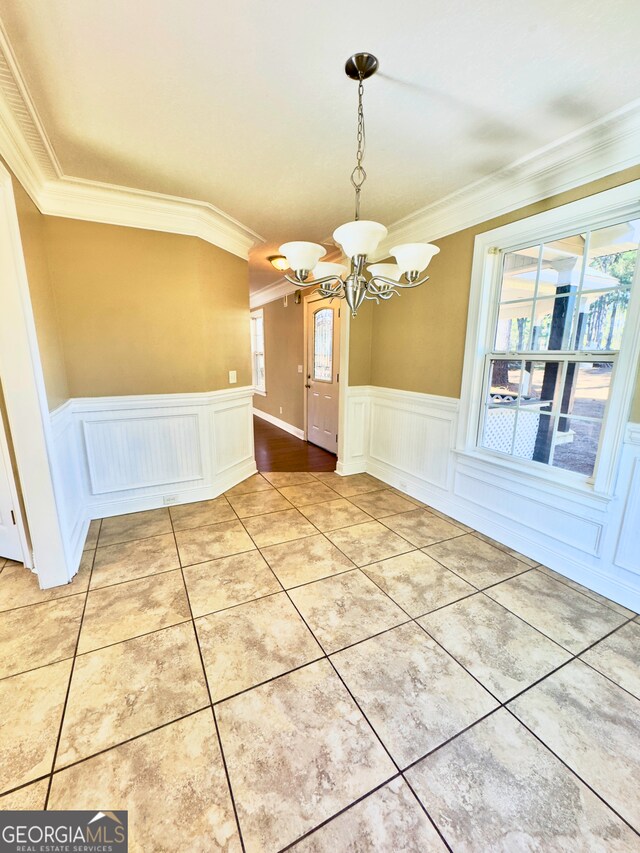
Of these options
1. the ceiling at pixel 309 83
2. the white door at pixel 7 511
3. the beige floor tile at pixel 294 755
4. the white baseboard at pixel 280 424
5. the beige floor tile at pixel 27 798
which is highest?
the ceiling at pixel 309 83

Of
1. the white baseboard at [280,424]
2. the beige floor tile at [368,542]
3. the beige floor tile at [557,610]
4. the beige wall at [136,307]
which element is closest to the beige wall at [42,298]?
the beige wall at [136,307]

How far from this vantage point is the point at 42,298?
224cm

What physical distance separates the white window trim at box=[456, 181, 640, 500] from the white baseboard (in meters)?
3.21

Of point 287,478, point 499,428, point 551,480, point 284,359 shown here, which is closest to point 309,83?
point 499,428

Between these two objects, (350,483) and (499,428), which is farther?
(350,483)

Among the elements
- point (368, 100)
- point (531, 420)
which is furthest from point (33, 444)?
point (531, 420)

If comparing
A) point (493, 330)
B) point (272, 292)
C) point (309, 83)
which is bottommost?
point (493, 330)

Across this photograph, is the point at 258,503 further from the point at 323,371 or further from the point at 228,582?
the point at 323,371

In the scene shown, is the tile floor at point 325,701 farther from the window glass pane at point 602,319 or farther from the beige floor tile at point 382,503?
the window glass pane at point 602,319

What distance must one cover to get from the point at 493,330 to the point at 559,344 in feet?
1.67

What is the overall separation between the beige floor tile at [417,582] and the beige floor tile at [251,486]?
164 centimetres

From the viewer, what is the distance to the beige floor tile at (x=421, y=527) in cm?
265

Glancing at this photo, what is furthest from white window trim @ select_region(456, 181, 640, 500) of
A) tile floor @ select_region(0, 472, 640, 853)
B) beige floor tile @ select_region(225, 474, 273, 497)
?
beige floor tile @ select_region(225, 474, 273, 497)

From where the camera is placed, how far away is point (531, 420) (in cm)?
250
